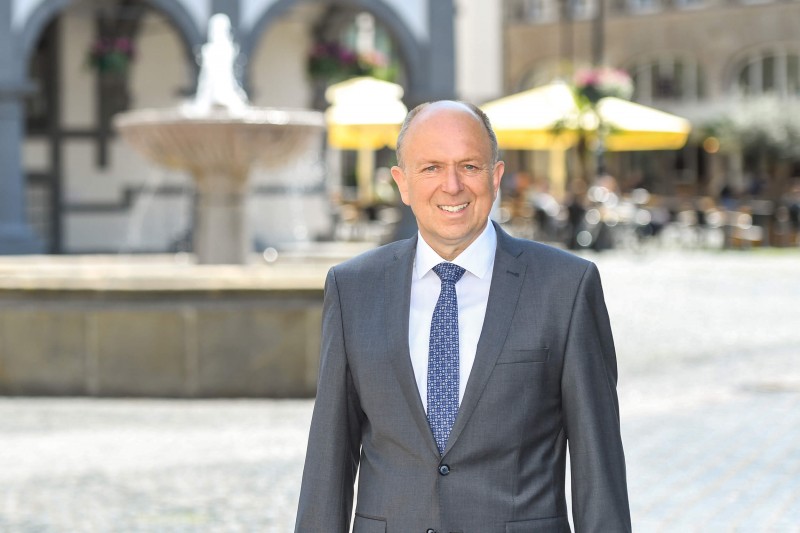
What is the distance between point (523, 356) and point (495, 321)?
71 mm

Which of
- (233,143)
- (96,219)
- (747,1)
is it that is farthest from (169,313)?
(747,1)

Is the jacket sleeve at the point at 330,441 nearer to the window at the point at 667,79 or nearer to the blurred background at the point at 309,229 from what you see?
the blurred background at the point at 309,229

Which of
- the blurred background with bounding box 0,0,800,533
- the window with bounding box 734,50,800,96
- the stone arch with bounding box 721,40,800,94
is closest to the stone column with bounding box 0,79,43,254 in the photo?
the blurred background with bounding box 0,0,800,533

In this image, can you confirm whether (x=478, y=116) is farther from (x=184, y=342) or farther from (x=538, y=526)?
(x=184, y=342)

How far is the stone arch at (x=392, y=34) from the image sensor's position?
21.1m

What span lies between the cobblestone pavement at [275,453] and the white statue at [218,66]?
7212 mm

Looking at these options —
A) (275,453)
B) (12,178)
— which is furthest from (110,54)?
(275,453)

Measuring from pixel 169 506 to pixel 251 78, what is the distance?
57.4 ft

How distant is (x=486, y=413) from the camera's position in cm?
247

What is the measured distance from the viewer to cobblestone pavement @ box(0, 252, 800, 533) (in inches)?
243

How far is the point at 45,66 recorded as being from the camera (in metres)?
22.8

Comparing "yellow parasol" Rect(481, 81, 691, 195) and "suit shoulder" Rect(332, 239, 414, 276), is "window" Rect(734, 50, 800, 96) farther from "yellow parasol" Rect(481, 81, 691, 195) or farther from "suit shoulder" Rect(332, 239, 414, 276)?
"suit shoulder" Rect(332, 239, 414, 276)

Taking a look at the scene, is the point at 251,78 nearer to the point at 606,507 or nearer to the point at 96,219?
the point at 96,219

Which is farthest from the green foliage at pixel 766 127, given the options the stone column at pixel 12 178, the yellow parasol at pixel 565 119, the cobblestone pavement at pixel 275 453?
the cobblestone pavement at pixel 275 453
